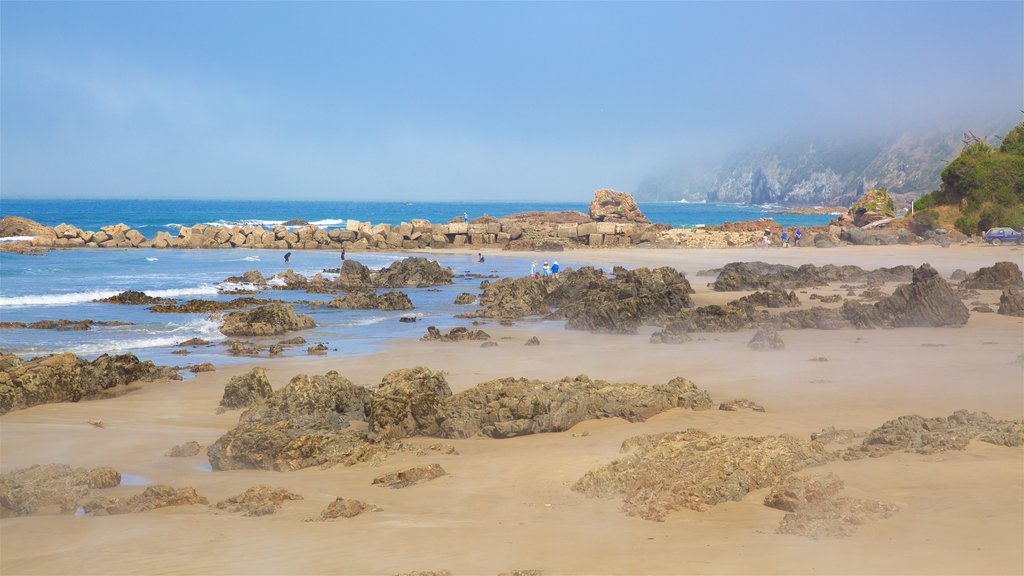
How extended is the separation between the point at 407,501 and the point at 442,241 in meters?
48.1

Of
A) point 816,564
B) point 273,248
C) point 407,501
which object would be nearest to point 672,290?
point 407,501

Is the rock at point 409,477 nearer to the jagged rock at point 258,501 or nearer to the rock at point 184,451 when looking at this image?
the jagged rock at point 258,501

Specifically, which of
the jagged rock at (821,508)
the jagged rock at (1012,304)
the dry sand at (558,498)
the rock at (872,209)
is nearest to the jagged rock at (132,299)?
the dry sand at (558,498)

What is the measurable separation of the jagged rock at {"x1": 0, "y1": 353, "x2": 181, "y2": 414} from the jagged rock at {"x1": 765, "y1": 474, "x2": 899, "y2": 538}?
10.2 metres

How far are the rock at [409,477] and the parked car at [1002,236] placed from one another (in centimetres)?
4064

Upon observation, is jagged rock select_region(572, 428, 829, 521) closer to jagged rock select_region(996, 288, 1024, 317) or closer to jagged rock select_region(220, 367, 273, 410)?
jagged rock select_region(220, 367, 273, 410)

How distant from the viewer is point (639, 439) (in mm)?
8391

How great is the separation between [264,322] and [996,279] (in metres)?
18.7

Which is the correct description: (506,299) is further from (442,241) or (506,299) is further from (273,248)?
(273,248)

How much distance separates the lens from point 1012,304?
60.1ft

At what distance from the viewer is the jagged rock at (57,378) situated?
11984 mm

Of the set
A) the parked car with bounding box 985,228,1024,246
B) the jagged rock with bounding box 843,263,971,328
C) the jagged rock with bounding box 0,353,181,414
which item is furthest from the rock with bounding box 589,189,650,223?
the jagged rock with bounding box 0,353,181,414

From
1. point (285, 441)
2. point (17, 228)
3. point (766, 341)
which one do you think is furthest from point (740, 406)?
point (17, 228)

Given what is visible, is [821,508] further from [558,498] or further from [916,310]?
[916,310]
